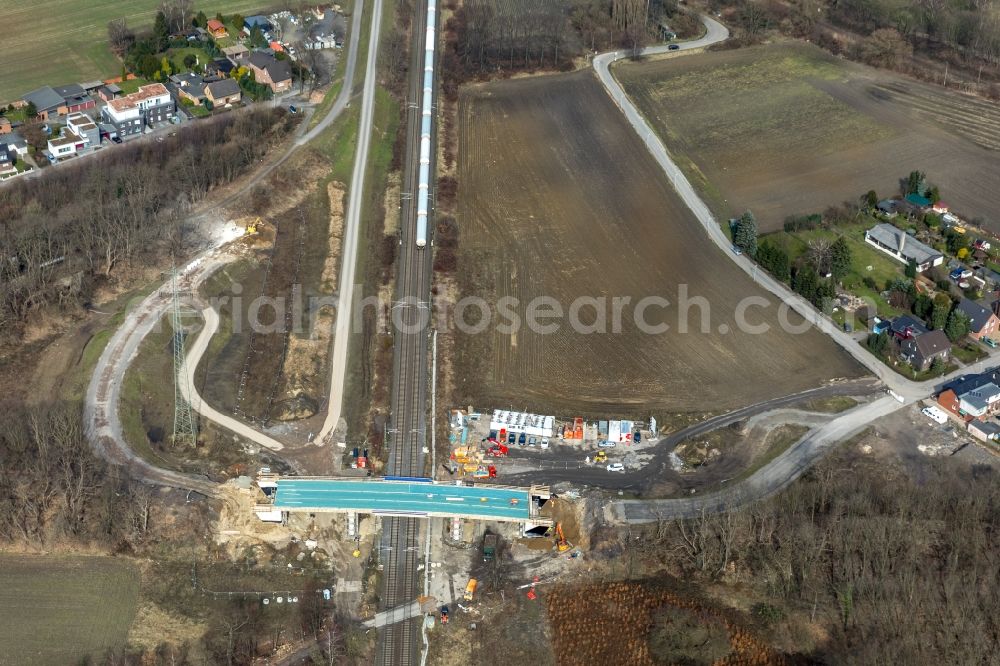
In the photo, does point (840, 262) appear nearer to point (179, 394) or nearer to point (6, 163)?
point (179, 394)

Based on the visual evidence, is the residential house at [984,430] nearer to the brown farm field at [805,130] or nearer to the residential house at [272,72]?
the brown farm field at [805,130]

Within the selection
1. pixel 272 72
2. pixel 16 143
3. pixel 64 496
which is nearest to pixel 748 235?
pixel 272 72

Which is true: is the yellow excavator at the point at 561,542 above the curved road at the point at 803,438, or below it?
below

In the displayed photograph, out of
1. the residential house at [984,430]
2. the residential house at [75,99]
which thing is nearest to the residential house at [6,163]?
the residential house at [75,99]

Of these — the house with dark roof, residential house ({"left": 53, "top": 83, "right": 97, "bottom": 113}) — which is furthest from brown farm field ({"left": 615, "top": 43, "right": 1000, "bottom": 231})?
residential house ({"left": 53, "top": 83, "right": 97, "bottom": 113})

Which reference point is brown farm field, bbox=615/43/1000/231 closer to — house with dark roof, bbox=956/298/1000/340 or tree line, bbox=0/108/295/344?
house with dark roof, bbox=956/298/1000/340

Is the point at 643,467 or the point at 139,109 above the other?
the point at 139,109

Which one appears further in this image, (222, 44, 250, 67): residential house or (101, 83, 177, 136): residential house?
(222, 44, 250, 67): residential house
